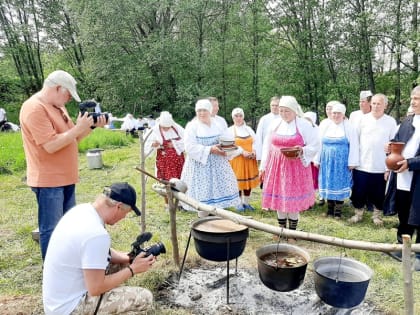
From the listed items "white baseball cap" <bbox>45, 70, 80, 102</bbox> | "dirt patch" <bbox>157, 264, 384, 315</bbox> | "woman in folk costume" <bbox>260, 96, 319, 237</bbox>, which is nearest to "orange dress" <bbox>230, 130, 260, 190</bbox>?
"woman in folk costume" <bbox>260, 96, 319, 237</bbox>

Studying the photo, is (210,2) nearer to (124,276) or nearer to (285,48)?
(285,48)

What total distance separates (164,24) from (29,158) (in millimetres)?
18463

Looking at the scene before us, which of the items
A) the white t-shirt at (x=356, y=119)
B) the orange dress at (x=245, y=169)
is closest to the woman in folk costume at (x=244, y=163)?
the orange dress at (x=245, y=169)

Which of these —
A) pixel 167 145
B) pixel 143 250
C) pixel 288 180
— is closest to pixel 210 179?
pixel 288 180

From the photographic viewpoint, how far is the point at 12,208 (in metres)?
6.10

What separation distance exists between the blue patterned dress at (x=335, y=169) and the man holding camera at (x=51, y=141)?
3325 mm

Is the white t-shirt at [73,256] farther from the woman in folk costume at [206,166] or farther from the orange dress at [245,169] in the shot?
the orange dress at [245,169]

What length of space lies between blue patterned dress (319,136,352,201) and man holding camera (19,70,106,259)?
3.32 meters

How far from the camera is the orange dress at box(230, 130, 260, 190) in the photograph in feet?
19.1

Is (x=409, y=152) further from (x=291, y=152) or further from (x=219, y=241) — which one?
(x=219, y=241)

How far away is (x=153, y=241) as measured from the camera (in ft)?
15.1

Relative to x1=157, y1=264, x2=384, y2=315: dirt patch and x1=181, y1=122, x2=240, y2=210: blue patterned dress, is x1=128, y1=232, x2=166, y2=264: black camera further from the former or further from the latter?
x1=181, y1=122, x2=240, y2=210: blue patterned dress

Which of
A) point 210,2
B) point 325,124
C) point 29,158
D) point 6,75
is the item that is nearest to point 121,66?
point 210,2

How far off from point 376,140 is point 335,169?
660 millimetres
